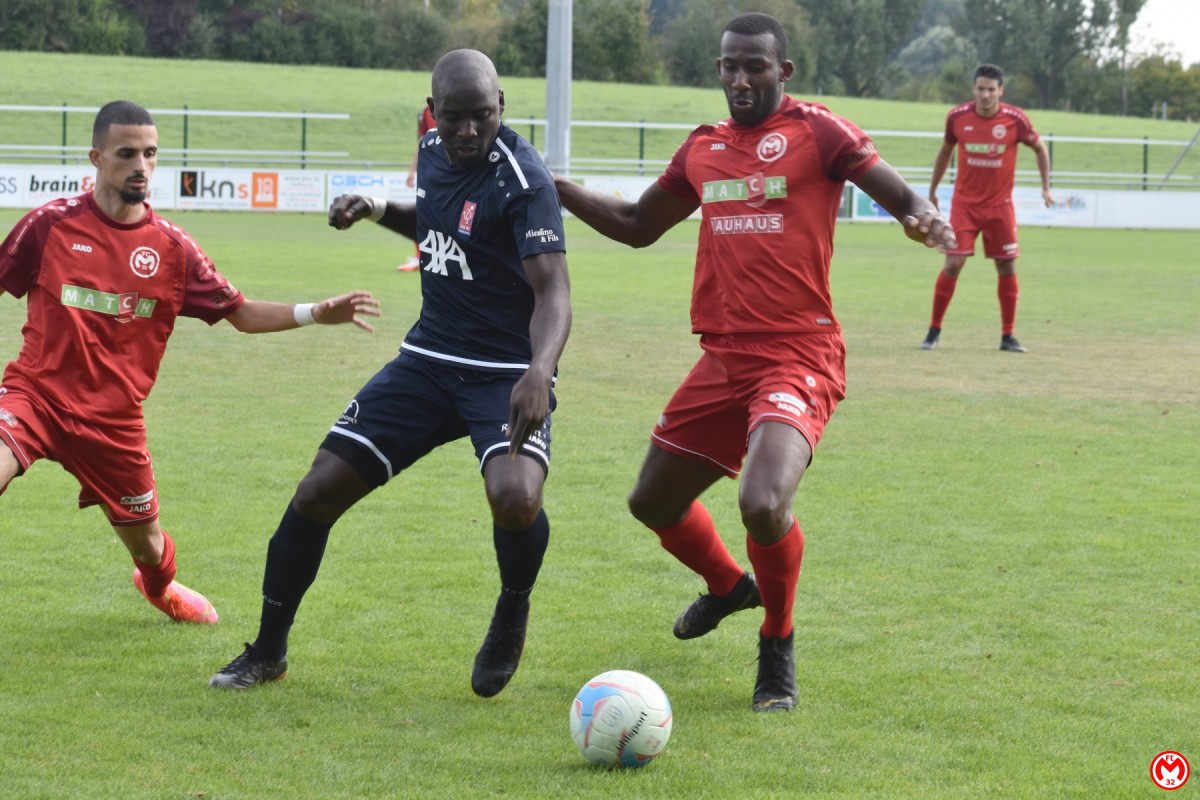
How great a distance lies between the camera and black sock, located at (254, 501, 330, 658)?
15.6 ft

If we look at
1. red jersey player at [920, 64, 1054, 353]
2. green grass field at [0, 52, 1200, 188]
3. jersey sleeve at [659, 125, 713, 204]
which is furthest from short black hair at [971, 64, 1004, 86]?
green grass field at [0, 52, 1200, 188]

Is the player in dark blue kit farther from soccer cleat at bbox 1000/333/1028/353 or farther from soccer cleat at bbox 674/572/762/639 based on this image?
soccer cleat at bbox 1000/333/1028/353

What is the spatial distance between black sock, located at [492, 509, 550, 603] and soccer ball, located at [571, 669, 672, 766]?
0.65 m

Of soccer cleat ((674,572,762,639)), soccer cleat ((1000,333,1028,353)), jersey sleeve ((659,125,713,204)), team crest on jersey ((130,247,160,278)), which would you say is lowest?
soccer cleat ((674,572,762,639))

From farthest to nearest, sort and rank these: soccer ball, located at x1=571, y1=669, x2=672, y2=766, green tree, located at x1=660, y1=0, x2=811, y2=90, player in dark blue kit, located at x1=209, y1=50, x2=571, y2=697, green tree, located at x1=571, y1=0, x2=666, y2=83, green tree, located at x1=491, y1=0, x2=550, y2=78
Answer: green tree, located at x1=660, y1=0, x2=811, y2=90
green tree, located at x1=571, y1=0, x2=666, y2=83
green tree, located at x1=491, y1=0, x2=550, y2=78
player in dark blue kit, located at x1=209, y1=50, x2=571, y2=697
soccer ball, located at x1=571, y1=669, x2=672, y2=766

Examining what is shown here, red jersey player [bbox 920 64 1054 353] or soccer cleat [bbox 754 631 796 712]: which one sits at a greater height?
red jersey player [bbox 920 64 1054 353]

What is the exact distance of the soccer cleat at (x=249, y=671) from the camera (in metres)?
4.68

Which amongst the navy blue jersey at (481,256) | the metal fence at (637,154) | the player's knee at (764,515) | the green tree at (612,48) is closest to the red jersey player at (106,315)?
the navy blue jersey at (481,256)

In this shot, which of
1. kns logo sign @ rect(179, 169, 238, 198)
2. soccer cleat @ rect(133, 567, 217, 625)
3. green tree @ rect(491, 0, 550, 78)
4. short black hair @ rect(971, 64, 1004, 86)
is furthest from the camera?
green tree @ rect(491, 0, 550, 78)

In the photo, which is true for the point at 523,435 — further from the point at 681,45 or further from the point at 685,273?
the point at 681,45

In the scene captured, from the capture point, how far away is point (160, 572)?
208 inches

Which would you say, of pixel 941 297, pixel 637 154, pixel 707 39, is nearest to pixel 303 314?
pixel 941 297

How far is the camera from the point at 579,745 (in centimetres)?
412

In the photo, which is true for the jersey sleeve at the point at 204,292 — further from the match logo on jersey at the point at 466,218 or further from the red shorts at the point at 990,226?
the red shorts at the point at 990,226
